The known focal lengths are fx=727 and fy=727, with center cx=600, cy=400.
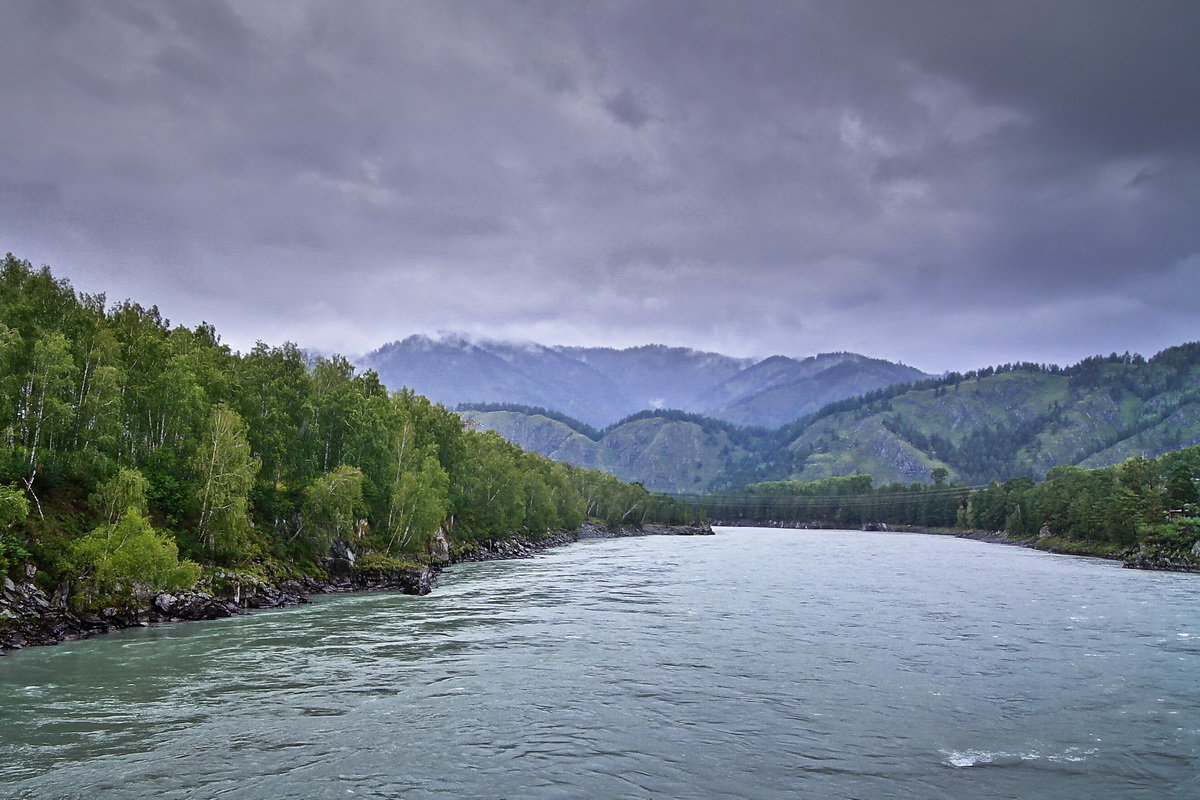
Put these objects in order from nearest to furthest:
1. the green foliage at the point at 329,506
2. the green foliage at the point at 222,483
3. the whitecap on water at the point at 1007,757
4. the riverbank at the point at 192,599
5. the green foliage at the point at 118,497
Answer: the whitecap on water at the point at 1007,757 → the riverbank at the point at 192,599 → the green foliage at the point at 118,497 → the green foliage at the point at 222,483 → the green foliage at the point at 329,506

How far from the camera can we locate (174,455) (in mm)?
66688

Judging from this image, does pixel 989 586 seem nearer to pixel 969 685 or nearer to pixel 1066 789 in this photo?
pixel 969 685

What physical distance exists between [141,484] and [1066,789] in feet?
190

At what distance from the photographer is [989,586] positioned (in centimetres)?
8188

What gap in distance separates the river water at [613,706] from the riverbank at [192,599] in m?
2.14

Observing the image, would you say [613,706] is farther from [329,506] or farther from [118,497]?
[329,506]

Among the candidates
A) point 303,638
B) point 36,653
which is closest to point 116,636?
point 36,653

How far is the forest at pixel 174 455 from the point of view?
165ft

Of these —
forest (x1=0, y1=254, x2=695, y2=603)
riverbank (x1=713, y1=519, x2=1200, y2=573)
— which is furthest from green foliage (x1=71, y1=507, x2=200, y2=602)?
riverbank (x1=713, y1=519, x2=1200, y2=573)

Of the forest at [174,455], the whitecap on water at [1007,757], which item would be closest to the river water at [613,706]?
the whitecap on water at [1007,757]

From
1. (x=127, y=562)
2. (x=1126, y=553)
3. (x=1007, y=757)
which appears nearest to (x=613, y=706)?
(x=1007, y=757)

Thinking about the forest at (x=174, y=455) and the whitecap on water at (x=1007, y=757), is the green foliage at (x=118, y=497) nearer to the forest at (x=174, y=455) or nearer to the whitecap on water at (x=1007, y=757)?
the forest at (x=174, y=455)

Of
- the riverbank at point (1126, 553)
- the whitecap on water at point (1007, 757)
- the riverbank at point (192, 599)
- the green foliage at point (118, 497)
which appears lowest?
the riverbank at point (192, 599)

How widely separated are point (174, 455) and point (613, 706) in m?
53.4
